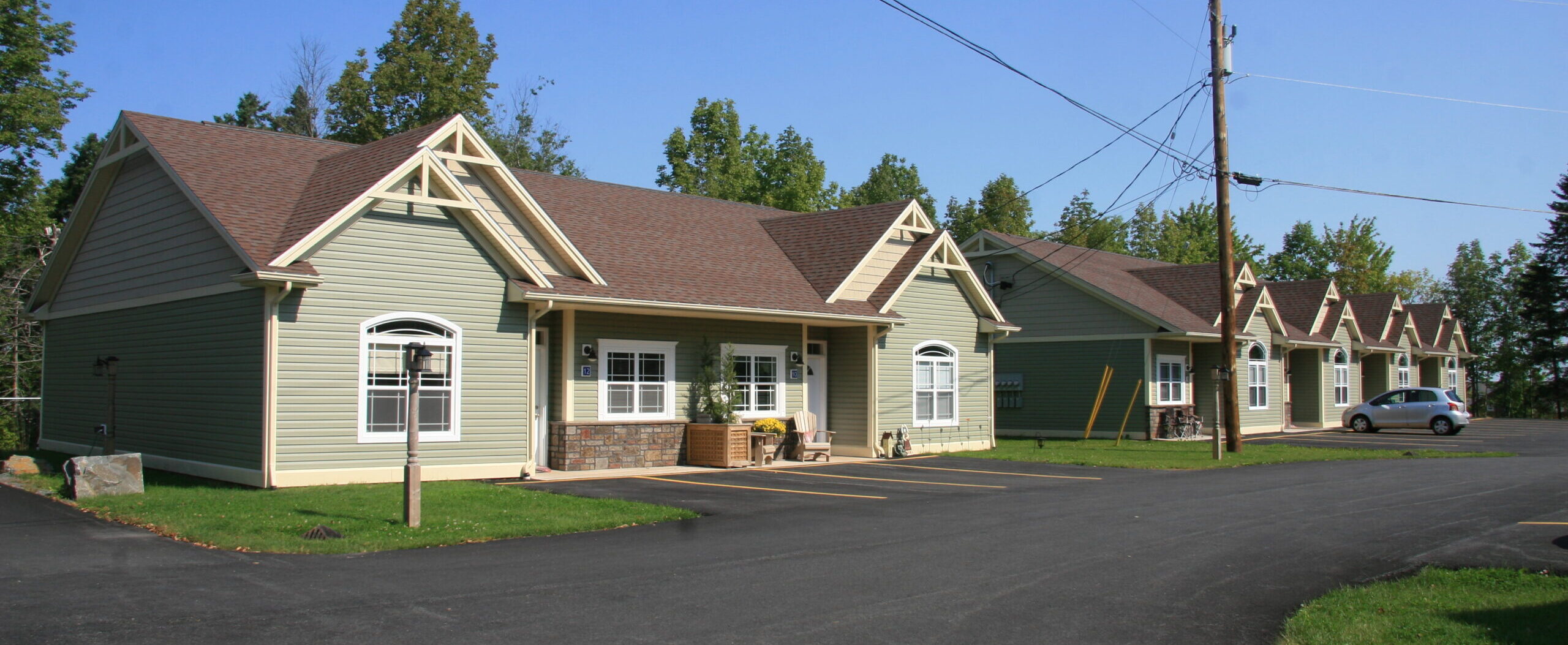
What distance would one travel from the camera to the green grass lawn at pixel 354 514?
36.6 feet

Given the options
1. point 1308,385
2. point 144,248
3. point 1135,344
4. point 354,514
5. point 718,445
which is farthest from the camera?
point 1308,385

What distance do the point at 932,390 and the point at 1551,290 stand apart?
47.6m

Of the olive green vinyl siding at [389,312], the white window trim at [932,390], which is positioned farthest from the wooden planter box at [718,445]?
the white window trim at [932,390]

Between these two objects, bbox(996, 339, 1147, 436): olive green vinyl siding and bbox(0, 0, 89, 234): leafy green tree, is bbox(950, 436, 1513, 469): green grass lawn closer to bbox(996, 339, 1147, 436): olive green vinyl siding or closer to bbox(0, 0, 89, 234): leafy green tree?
bbox(996, 339, 1147, 436): olive green vinyl siding

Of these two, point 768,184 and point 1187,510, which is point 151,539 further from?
point 768,184

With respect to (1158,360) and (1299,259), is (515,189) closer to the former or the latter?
(1158,360)

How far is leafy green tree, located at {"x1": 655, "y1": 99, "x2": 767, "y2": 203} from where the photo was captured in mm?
47719

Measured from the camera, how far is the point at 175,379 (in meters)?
17.2

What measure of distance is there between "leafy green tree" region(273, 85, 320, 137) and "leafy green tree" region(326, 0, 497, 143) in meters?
2.00

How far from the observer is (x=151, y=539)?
11.3m

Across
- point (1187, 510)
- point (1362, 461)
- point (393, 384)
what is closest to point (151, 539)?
point (393, 384)

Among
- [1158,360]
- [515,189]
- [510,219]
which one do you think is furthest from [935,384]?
[515,189]

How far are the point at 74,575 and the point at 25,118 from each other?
29707 mm

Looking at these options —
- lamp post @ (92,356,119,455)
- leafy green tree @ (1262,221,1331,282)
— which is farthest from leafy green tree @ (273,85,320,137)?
leafy green tree @ (1262,221,1331,282)
